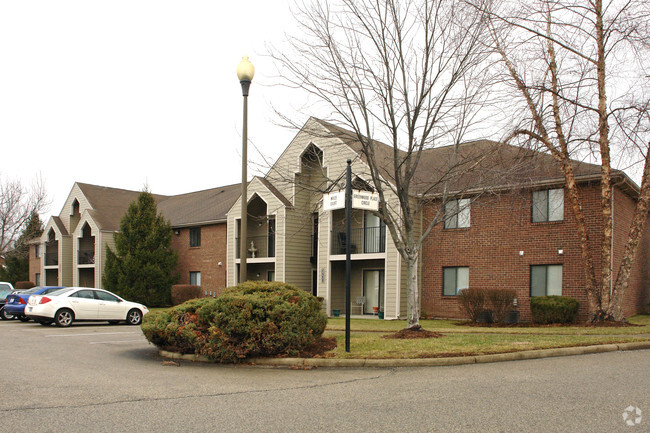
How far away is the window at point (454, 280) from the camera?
23172 millimetres

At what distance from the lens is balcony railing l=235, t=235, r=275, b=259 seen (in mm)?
29641

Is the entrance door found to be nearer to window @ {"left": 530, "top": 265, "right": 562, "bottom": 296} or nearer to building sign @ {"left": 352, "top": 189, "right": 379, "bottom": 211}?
window @ {"left": 530, "top": 265, "right": 562, "bottom": 296}

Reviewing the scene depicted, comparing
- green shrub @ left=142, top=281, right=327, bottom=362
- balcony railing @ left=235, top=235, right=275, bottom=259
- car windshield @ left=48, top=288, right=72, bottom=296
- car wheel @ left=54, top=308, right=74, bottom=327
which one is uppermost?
balcony railing @ left=235, top=235, right=275, bottom=259

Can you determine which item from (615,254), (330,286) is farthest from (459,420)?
(330,286)

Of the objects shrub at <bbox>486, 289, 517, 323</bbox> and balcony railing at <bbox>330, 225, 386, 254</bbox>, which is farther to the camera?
balcony railing at <bbox>330, 225, 386, 254</bbox>

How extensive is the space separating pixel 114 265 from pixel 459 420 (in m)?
31.5

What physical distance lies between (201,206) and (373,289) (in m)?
16.2

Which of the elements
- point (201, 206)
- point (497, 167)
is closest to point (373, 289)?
point (497, 167)

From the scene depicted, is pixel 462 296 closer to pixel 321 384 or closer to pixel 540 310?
pixel 540 310

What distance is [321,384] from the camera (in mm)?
8719

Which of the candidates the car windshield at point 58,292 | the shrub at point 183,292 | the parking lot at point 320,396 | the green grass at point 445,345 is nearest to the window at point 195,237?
the shrub at point 183,292

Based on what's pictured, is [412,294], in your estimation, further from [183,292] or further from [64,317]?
[183,292]

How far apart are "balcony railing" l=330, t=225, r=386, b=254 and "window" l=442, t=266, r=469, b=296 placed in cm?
280

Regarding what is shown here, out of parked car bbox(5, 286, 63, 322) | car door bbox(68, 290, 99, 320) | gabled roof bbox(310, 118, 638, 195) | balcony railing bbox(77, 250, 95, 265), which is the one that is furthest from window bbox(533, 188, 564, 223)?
balcony railing bbox(77, 250, 95, 265)
